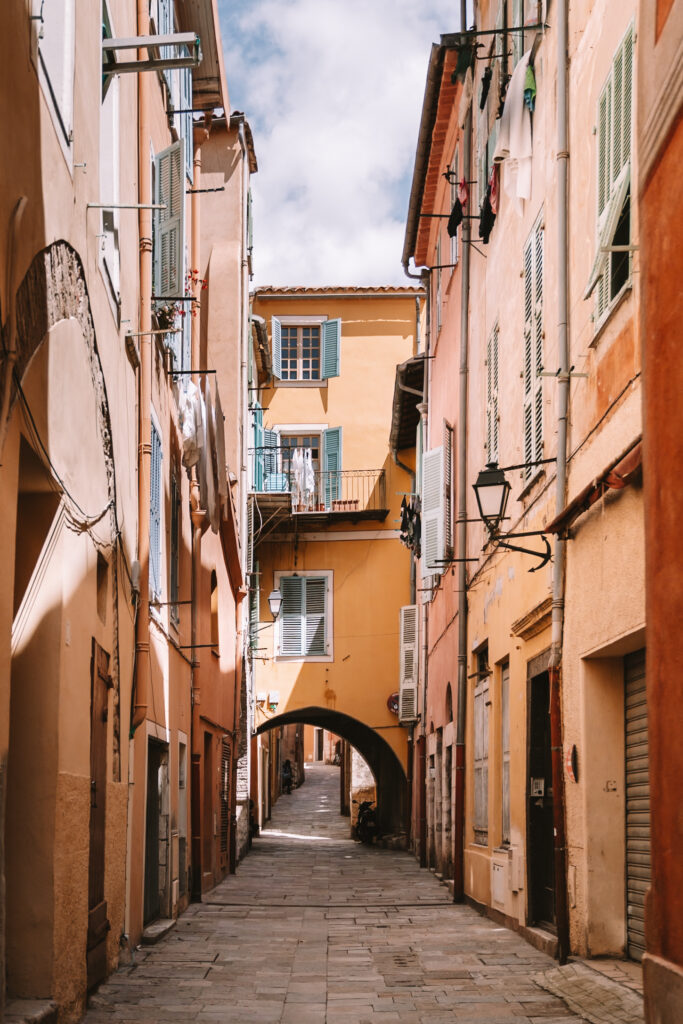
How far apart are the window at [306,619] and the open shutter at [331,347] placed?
199 inches

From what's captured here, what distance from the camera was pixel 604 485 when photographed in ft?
Answer: 26.6

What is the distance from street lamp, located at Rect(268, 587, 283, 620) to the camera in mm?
28859

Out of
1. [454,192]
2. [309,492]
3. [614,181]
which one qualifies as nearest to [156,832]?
[614,181]

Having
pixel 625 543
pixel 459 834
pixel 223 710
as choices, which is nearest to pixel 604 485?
pixel 625 543

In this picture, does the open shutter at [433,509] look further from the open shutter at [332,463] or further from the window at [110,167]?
the open shutter at [332,463]

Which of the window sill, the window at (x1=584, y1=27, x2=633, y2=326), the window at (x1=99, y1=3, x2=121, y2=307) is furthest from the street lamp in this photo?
the window at (x1=584, y1=27, x2=633, y2=326)

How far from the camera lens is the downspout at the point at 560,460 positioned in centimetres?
963

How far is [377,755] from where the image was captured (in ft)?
102

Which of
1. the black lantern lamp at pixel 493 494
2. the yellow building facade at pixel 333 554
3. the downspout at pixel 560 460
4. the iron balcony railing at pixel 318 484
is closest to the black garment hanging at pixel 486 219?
the downspout at pixel 560 460

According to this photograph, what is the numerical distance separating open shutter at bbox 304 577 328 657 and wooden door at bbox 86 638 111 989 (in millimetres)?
20434

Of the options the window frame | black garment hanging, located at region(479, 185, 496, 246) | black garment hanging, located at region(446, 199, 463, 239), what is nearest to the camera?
black garment hanging, located at region(479, 185, 496, 246)

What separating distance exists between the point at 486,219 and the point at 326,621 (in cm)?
1617

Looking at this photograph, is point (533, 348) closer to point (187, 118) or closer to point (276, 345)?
point (187, 118)

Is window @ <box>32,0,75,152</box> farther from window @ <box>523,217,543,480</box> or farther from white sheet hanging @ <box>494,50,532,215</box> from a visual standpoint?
white sheet hanging @ <box>494,50,532,215</box>
